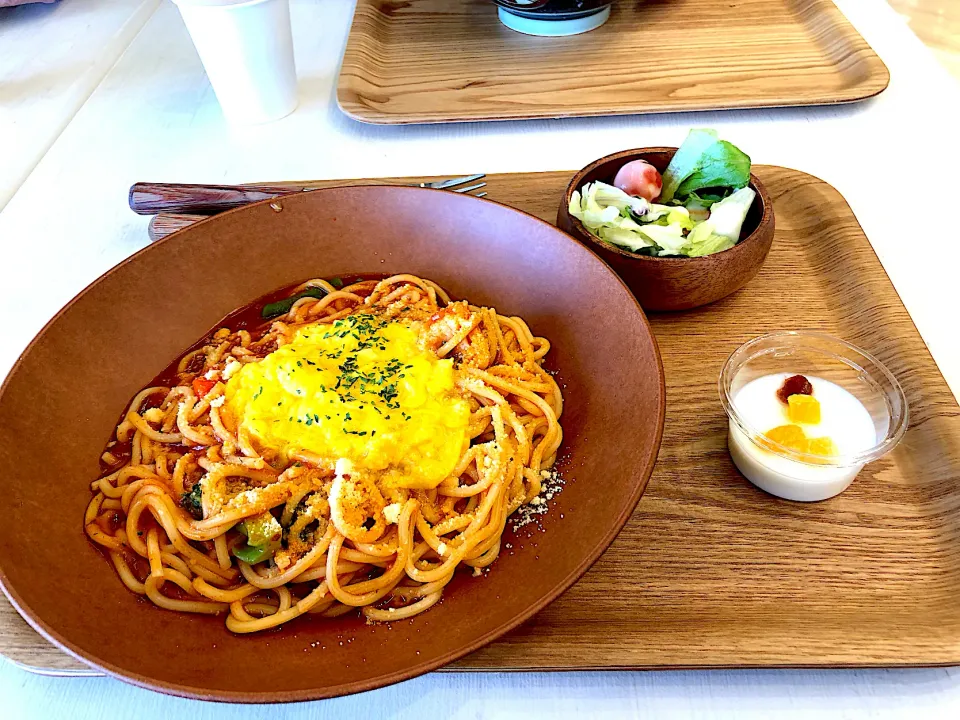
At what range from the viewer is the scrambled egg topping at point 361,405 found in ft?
4.57

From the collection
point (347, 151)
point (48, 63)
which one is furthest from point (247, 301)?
point (48, 63)

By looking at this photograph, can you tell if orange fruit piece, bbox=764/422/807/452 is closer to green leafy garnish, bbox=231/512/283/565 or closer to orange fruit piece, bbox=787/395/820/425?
orange fruit piece, bbox=787/395/820/425

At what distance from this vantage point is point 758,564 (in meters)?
1.33

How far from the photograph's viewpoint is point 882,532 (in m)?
1.39

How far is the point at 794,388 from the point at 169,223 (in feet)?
5.60

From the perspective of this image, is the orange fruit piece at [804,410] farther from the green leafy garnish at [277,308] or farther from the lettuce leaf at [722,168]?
the green leafy garnish at [277,308]

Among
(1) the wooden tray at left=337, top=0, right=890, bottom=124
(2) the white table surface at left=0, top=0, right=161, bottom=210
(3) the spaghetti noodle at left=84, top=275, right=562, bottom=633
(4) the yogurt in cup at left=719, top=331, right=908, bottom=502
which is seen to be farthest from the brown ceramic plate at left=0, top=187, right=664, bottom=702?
(2) the white table surface at left=0, top=0, right=161, bottom=210

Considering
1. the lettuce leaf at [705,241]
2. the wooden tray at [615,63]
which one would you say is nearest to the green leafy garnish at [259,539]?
the lettuce leaf at [705,241]

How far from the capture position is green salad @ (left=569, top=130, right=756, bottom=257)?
1791 millimetres

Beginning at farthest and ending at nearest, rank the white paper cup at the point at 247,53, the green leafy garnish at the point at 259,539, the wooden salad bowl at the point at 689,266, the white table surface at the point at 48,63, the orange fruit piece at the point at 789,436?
the white table surface at the point at 48,63
the white paper cup at the point at 247,53
the wooden salad bowl at the point at 689,266
the orange fruit piece at the point at 789,436
the green leafy garnish at the point at 259,539

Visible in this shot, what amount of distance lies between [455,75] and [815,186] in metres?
1.36

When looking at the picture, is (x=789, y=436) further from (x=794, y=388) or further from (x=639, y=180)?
(x=639, y=180)

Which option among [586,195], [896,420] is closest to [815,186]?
[586,195]

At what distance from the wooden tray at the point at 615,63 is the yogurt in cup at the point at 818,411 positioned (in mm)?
1231
